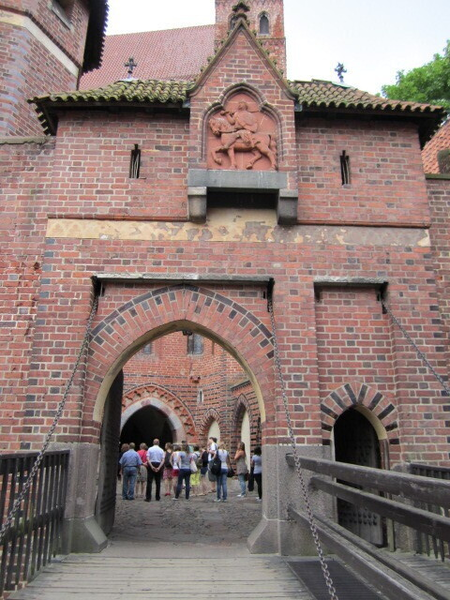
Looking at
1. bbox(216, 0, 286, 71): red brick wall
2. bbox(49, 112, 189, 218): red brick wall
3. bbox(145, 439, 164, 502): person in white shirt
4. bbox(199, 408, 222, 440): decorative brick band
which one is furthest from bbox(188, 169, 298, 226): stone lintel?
bbox(199, 408, 222, 440): decorative brick band

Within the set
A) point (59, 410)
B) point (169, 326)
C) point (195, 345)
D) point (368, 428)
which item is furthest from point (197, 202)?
point (195, 345)

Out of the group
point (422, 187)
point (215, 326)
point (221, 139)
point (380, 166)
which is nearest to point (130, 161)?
point (221, 139)

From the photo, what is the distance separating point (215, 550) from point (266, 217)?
5.03 metres

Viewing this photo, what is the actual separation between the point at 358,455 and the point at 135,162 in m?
6.23

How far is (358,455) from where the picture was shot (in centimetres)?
893

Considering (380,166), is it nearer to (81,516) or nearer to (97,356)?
(97,356)

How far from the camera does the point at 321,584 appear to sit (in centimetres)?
544

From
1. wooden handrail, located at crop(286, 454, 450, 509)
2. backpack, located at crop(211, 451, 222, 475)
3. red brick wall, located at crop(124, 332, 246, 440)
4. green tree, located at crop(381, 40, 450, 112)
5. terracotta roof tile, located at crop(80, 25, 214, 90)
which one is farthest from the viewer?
terracotta roof tile, located at crop(80, 25, 214, 90)

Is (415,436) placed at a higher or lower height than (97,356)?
lower

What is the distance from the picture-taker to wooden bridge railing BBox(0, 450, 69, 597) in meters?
4.94

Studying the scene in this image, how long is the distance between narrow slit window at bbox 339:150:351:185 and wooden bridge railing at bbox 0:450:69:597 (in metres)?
6.11

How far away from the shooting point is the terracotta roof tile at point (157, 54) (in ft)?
100

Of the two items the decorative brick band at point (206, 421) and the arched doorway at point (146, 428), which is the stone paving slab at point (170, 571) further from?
the arched doorway at point (146, 428)

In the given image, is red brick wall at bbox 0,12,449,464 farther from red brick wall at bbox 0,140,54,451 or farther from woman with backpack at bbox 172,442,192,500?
woman with backpack at bbox 172,442,192,500
